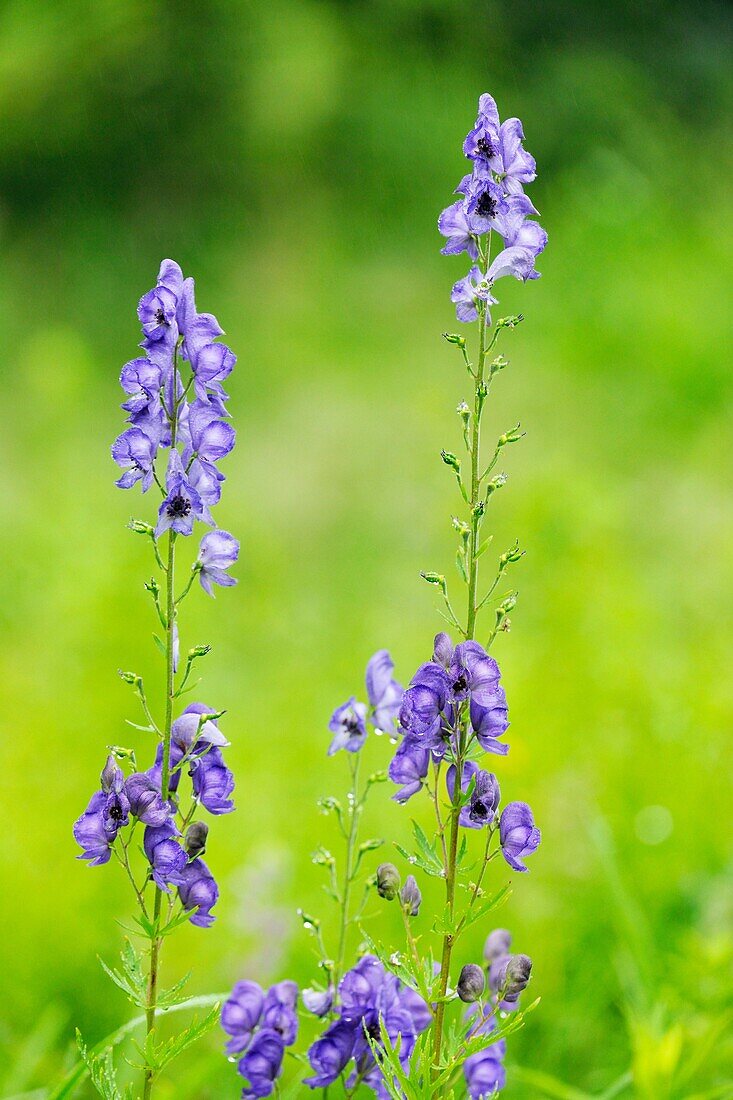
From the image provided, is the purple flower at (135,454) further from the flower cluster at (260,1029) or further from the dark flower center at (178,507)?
the flower cluster at (260,1029)

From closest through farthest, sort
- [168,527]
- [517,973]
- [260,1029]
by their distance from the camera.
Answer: [168,527], [517,973], [260,1029]

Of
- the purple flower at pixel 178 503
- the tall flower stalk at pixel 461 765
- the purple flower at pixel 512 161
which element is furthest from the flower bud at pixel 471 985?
the purple flower at pixel 512 161

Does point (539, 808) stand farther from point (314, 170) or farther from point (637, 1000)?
point (314, 170)

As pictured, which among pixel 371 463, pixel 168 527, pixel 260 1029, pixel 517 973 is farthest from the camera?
pixel 371 463

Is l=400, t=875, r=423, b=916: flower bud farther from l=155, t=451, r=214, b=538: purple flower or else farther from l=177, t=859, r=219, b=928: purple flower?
l=155, t=451, r=214, b=538: purple flower

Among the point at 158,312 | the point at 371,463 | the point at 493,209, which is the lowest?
the point at 158,312

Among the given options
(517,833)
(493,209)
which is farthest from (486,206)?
(517,833)

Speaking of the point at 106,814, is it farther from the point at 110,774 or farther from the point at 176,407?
the point at 176,407

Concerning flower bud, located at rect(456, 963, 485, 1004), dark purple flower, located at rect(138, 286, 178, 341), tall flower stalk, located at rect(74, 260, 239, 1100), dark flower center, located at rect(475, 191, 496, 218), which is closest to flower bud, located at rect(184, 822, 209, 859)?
tall flower stalk, located at rect(74, 260, 239, 1100)
